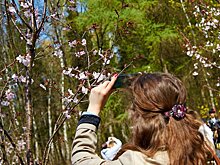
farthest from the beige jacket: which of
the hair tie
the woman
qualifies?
the hair tie

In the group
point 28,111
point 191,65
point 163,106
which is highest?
point 191,65

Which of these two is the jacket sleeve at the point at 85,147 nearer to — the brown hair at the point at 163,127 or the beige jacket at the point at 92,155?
the beige jacket at the point at 92,155

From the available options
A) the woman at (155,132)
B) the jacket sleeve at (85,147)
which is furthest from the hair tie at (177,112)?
the jacket sleeve at (85,147)

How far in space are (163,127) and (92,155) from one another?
26 cm

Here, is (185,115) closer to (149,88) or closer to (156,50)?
(149,88)

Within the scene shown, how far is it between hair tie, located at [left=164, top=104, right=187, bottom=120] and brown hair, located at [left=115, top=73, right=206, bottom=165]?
0.01 m

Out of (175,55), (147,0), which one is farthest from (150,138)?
(175,55)

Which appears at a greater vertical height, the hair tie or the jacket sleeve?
the hair tie

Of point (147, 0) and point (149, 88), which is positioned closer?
point (149, 88)

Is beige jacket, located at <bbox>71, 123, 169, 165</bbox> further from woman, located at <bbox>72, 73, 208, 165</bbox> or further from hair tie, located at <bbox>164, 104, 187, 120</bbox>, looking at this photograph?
hair tie, located at <bbox>164, 104, 187, 120</bbox>

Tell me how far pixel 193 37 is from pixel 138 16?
4380 millimetres

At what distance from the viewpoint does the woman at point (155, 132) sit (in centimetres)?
147

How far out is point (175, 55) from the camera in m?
15.9

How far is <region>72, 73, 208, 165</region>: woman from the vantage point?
1.47 metres
